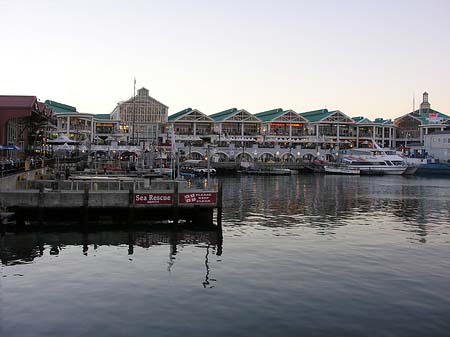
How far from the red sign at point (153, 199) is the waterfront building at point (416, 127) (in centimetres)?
13786

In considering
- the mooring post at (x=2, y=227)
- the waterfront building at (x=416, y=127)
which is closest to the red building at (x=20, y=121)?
the mooring post at (x=2, y=227)

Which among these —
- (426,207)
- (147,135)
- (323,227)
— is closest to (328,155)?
(147,135)

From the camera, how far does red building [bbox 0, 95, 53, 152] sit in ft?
173

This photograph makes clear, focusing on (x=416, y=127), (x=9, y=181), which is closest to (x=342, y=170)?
(x=416, y=127)

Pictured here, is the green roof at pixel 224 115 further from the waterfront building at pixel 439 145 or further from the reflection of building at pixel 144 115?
the waterfront building at pixel 439 145

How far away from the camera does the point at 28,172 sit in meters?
45.2

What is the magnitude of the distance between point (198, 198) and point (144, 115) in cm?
10626

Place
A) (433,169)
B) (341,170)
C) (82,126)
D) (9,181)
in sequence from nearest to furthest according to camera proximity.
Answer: (9,181) < (341,170) < (433,169) < (82,126)

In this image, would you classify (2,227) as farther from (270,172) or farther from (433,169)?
(433,169)

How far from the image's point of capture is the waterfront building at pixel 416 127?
534ft

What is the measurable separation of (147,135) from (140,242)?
360ft

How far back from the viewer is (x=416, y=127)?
174000 millimetres

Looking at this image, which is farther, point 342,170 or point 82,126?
point 82,126

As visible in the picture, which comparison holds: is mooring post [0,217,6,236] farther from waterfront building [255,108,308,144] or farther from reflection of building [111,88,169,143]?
waterfront building [255,108,308,144]
